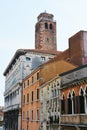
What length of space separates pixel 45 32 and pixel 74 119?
182 feet

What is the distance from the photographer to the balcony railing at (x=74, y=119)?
70.3 ft

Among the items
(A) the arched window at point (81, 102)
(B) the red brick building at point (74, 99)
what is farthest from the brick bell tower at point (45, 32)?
(A) the arched window at point (81, 102)

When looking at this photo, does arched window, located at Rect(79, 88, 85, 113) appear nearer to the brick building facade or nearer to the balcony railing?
the balcony railing

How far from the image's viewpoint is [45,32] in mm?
76938

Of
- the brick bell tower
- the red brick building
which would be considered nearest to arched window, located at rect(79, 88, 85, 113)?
the red brick building

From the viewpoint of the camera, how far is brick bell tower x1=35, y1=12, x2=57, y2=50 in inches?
2913

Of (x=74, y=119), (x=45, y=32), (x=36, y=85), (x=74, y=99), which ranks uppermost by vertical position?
(x=45, y=32)

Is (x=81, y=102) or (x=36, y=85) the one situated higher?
(x=36, y=85)

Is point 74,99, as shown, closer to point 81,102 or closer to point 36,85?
point 81,102

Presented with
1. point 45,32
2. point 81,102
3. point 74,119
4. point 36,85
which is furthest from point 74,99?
point 45,32

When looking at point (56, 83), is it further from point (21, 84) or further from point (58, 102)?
point (21, 84)

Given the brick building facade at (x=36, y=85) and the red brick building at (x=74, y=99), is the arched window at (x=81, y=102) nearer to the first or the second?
the red brick building at (x=74, y=99)

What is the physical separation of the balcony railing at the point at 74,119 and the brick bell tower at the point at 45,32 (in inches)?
1893

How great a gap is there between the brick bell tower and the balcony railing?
48095 millimetres
